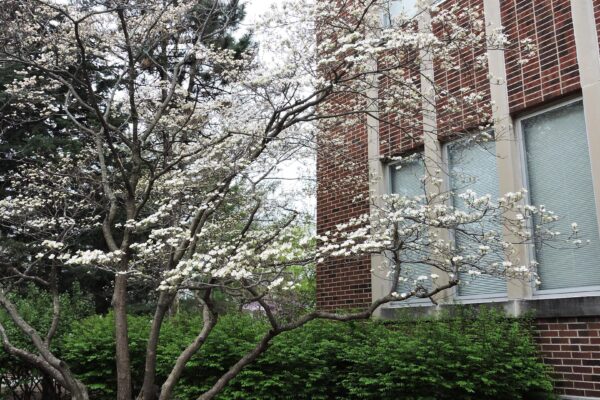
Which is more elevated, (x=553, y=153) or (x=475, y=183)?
(x=553, y=153)

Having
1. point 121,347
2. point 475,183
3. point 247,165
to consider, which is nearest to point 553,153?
point 475,183

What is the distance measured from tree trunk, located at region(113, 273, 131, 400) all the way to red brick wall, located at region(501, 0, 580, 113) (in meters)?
4.62

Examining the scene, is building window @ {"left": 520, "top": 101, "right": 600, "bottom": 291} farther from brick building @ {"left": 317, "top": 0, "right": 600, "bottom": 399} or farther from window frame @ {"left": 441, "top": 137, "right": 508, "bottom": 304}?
window frame @ {"left": 441, "top": 137, "right": 508, "bottom": 304}

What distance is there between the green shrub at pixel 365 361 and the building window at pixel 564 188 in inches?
26.4

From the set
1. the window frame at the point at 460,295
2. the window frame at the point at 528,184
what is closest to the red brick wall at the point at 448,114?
the window frame at the point at 528,184

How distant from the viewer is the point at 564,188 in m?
5.29

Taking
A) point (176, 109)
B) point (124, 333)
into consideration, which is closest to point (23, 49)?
point (176, 109)

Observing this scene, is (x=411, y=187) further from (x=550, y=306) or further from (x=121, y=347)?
(x=121, y=347)

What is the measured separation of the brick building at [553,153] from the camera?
4887 millimetres

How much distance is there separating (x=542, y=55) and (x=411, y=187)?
2.21m

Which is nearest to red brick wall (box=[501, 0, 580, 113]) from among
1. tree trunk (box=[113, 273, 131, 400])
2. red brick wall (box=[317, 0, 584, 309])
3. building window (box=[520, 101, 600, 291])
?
red brick wall (box=[317, 0, 584, 309])

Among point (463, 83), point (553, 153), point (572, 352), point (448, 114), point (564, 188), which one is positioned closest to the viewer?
point (572, 352)

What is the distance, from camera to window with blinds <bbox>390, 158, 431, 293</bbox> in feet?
21.4

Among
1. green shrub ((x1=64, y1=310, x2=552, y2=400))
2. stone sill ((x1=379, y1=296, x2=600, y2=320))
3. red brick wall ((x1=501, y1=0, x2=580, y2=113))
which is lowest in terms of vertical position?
green shrub ((x1=64, y1=310, x2=552, y2=400))
